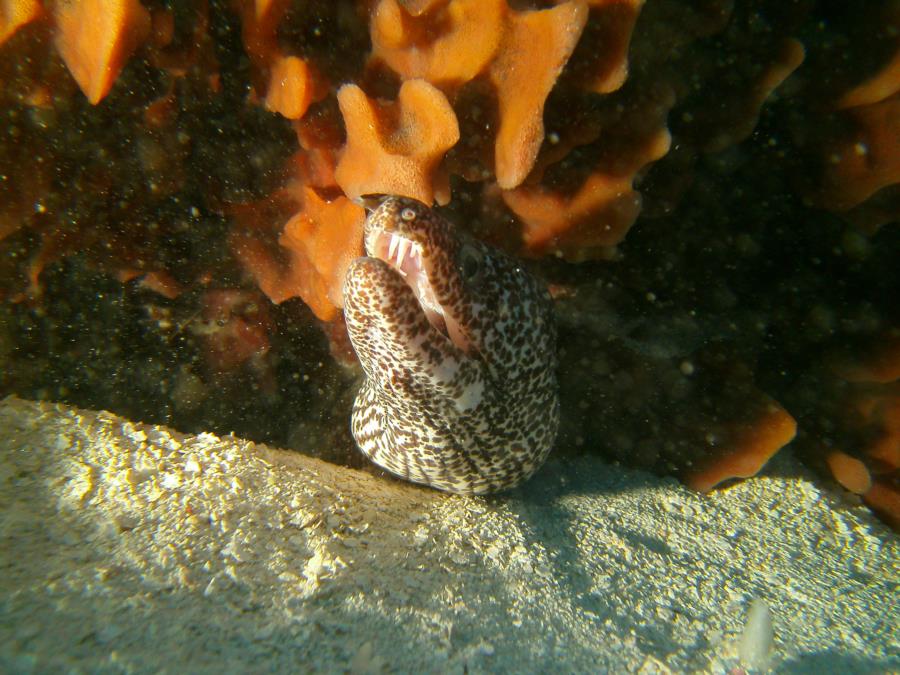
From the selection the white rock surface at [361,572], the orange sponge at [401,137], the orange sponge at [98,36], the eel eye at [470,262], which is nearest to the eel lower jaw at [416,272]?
the eel eye at [470,262]

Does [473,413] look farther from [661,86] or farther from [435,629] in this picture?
[661,86]

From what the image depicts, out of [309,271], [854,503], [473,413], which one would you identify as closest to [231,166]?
[309,271]

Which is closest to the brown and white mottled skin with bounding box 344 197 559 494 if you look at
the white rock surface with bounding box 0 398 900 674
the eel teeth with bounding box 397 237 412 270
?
the eel teeth with bounding box 397 237 412 270

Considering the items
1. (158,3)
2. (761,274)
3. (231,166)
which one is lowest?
(761,274)

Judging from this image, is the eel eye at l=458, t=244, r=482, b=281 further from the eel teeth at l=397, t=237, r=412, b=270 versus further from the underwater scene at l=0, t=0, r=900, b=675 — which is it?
the eel teeth at l=397, t=237, r=412, b=270

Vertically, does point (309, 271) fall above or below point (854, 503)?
above

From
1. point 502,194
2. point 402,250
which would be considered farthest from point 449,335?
point 502,194
